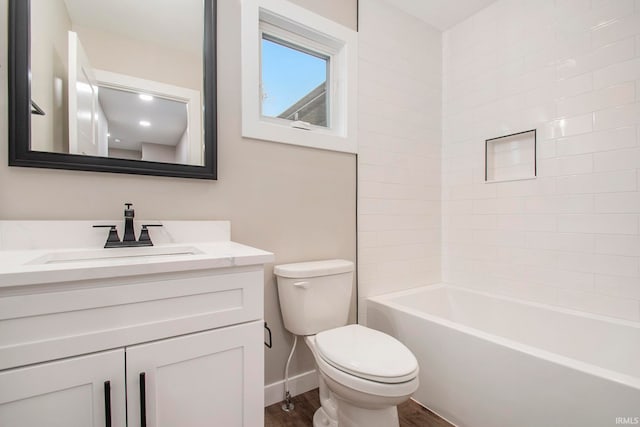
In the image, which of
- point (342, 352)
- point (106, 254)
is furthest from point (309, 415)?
point (106, 254)

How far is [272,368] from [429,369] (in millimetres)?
850

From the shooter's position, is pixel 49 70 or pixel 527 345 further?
pixel 527 345

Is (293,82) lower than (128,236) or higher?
higher

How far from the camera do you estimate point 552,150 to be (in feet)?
5.76

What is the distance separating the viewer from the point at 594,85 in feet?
5.24

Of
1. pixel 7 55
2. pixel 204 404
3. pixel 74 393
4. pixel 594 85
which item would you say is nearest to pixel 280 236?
pixel 204 404

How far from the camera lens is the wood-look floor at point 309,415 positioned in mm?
1470

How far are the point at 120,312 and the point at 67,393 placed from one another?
218 millimetres

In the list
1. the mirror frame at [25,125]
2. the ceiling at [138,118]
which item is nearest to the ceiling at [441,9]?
the ceiling at [138,118]

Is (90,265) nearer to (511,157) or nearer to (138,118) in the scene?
(138,118)

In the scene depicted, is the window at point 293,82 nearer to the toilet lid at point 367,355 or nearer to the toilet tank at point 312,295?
the toilet tank at point 312,295

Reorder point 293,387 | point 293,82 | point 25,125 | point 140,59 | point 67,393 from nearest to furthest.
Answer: point 67,393
point 25,125
point 140,59
point 293,387
point 293,82

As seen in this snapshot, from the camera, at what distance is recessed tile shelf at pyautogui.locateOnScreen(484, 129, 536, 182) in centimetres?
191

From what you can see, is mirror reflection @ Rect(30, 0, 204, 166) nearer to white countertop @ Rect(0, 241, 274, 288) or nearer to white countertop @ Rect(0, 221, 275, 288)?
white countertop @ Rect(0, 221, 275, 288)
